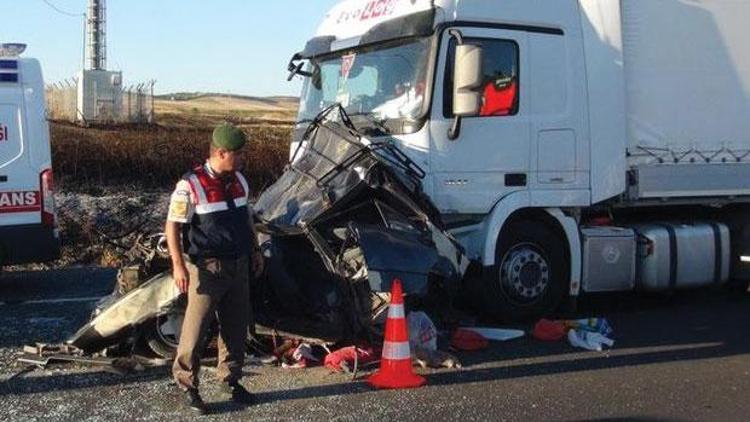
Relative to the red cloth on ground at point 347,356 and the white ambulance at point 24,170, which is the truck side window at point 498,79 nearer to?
the red cloth on ground at point 347,356

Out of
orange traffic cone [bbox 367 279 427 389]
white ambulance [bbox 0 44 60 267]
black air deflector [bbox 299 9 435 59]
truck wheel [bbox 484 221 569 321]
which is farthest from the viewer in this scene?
white ambulance [bbox 0 44 60 267]

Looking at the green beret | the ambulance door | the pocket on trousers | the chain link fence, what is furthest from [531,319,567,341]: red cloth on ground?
the chain link fence

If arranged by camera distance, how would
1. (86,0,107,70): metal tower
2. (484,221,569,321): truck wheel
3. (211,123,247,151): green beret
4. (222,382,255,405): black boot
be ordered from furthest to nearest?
(86,0,107,70): metal tower → (484,221,569,321): truck wheel → (222,382,255,405): black boot → (211,123,247,151): green beret

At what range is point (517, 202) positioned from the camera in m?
8.05

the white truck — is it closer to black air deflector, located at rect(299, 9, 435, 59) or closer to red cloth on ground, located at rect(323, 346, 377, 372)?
black air deflector, located at rect(299, 9, 435, 59)

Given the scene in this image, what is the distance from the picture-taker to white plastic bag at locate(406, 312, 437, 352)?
6922 millimetres

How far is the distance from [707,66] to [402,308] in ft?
15.6

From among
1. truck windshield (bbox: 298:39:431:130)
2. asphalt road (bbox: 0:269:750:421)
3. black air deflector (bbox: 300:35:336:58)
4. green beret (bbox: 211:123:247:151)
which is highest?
black air deflector (bbox: 300:35:336:58)

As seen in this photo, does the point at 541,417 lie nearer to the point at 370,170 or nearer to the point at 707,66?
the point at 370,170

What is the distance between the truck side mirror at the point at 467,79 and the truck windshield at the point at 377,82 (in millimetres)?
281

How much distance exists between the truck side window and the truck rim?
1.26 metres

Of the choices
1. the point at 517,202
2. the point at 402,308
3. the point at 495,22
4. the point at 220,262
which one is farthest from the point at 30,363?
the point at 495,22

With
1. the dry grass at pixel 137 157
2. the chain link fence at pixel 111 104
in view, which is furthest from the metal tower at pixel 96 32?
the dry grass at pixel 137 157

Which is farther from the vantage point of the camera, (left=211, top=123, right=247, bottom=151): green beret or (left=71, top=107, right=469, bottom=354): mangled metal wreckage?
(left=71, top=107, right=469, bottom=354): mangled metal wreckage
